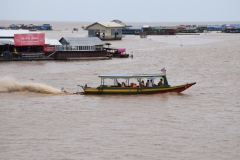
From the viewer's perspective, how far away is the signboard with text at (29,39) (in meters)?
38.8

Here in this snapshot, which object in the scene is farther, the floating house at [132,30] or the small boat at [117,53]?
the floating house at [132,30]

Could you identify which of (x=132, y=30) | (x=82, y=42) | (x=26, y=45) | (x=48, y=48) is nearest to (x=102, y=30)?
(x=82, y=42)

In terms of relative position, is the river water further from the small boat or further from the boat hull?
the small boat

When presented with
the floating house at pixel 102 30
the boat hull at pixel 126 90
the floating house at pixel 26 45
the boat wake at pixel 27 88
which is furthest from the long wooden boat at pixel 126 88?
the floating house at pixel 102 30

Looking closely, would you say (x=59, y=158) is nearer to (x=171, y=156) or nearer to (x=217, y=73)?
(x=171, y=156)

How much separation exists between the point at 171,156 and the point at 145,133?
7.93 ft

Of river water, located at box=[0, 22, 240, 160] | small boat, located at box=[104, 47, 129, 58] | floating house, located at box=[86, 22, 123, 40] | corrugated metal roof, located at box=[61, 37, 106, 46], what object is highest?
floating house, located at box=[86, 22, 123, 40]

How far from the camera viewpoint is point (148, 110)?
21.2 m

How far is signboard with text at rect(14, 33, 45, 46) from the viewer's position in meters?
38.8

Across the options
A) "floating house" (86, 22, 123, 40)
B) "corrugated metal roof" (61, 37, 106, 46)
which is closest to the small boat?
"corrugated metal roof" (61, 37, 106, 46)

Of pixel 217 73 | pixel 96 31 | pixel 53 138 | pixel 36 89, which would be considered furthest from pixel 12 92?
pixel 96 31

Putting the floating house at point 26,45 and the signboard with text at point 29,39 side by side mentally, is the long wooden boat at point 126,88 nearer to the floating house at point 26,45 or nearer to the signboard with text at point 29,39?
the floating house at point 26,45

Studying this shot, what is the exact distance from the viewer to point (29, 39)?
129ft

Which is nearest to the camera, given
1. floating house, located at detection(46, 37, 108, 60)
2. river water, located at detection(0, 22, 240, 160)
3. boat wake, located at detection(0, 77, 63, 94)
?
river water, located at detection(0, 22, 240, 160)
